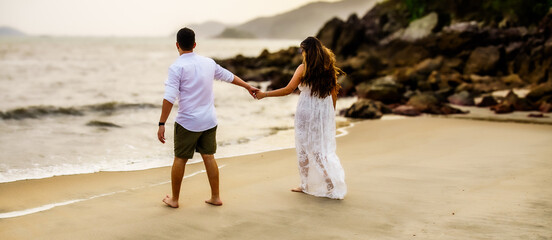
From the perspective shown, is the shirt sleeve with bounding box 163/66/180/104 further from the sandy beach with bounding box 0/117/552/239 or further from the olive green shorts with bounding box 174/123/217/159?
the sandy beach with bounding box 0/117/552/239

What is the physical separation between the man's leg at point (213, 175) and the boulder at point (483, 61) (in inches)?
820

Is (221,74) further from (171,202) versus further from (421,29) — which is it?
(421,29)

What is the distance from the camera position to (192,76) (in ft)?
15.1

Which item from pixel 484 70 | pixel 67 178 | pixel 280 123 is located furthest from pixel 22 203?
pixel 484 70

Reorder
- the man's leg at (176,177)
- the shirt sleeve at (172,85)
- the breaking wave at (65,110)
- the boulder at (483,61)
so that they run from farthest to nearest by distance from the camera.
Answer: the boulder at (483,61) < the breaking wave at (65,110) < the man's leg at (176,177) < the shirt sleeve at (172,85)

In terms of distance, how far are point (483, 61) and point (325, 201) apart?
20941 millimetres

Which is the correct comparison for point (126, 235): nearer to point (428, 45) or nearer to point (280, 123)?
point (280, 123)

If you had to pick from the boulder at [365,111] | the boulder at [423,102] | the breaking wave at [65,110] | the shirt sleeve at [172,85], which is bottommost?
the breaking wave at [65,110]

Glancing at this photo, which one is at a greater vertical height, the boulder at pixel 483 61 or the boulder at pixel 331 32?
the boulder at pixel 331 32

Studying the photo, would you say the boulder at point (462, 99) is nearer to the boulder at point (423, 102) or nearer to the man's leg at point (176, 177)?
the boulder at point (423, 102)

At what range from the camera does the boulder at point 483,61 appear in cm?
2300

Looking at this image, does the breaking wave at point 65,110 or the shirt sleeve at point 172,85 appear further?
the breaking wave at point 65,110

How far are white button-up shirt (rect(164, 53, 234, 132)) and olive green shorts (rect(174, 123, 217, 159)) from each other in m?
0.06

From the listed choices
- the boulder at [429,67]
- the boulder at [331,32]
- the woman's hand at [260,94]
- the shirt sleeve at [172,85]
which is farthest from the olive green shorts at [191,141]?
the boulder at [331,32]
